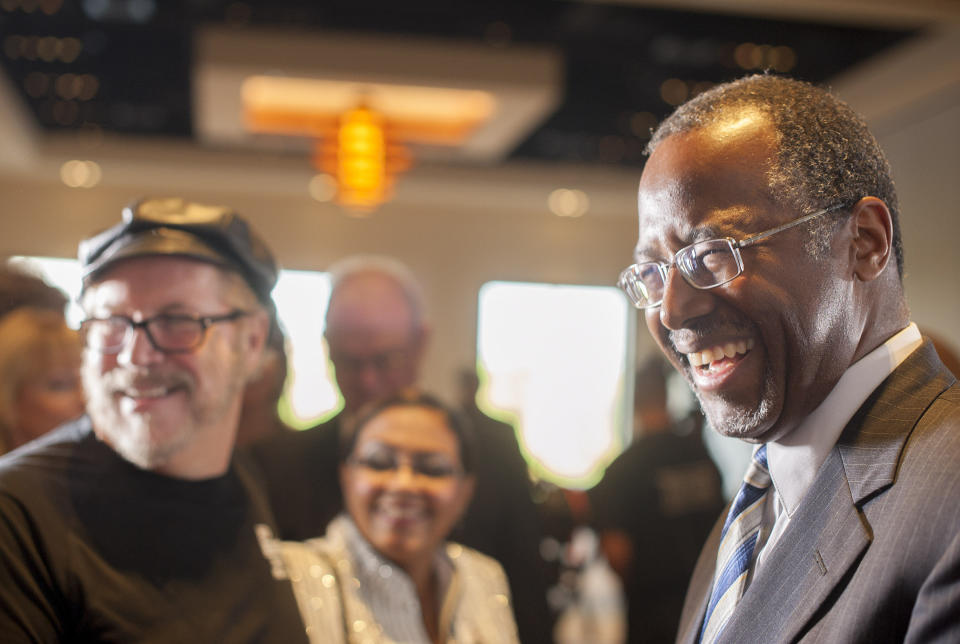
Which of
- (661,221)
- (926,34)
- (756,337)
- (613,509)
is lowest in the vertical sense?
(613,509)

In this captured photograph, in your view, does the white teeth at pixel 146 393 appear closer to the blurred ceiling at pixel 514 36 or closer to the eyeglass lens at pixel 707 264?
the eyeglass lens at pixel 707 264

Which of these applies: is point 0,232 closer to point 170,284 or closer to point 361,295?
point 361,295

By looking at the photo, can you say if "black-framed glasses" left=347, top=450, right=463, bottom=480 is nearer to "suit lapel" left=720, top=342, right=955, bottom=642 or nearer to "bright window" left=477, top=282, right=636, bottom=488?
"suit lapel" left=720, top=342, right=955, bottom=642

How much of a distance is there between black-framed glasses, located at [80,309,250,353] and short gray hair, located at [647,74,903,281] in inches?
27.8

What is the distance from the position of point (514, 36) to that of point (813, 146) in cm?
488

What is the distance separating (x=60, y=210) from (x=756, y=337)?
954 centimetres

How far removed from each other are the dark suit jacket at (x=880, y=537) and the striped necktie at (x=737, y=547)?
9 cm

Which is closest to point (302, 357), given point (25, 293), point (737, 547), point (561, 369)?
point (561, 369)

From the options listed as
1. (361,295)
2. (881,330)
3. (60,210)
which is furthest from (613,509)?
(60,210)

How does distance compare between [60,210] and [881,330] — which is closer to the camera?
[881,330]

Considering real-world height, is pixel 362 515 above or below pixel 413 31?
below

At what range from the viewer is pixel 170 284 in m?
1.35

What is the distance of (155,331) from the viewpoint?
133 cm

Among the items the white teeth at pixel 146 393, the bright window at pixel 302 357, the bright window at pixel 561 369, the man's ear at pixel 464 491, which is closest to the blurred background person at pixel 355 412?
the man's ear at pixel 464 491
